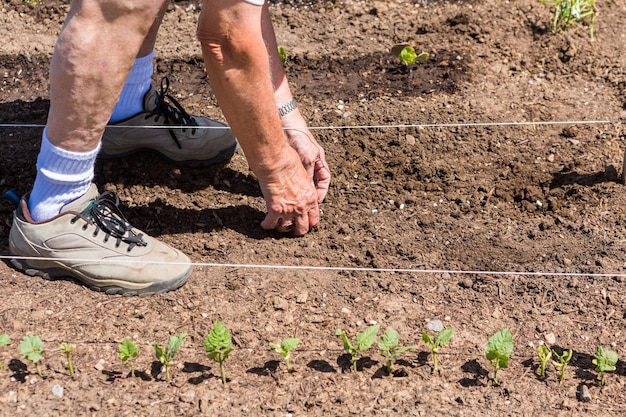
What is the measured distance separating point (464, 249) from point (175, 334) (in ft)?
3.69

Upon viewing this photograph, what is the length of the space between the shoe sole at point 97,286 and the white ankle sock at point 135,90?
784 millimetres

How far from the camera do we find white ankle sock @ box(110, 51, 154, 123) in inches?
132

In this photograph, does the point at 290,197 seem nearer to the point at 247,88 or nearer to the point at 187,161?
the point at 247,88

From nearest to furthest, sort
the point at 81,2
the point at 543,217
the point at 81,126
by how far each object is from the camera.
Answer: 1. the point at 81,2
2. the point at 81,126
3. the point at 543,217

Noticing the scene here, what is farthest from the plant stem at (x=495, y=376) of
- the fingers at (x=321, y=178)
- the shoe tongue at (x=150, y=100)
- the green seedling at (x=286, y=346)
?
the shoe tongue at (x=150, y=100)

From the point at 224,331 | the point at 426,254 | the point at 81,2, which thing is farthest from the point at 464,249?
the point at 81,2

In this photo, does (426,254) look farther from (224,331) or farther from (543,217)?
(224,331)

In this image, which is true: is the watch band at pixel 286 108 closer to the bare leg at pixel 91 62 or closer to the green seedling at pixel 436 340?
the bare leg at pixel 91 62

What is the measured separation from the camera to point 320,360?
105 inches

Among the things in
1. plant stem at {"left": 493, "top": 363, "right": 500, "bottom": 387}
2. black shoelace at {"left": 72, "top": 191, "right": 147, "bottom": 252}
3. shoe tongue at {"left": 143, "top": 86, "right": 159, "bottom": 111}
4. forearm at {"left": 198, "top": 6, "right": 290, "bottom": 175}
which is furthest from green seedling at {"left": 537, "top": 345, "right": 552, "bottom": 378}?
shoe tongue at {"left": 143, "top": 86, "right": 159, "bottom": 111}

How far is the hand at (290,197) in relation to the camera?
9.49 ft

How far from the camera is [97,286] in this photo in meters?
2.90

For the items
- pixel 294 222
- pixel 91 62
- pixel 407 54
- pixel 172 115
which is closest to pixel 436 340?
pixel 294 222

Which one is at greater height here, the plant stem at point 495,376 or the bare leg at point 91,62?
the bare leg at point 91,62
